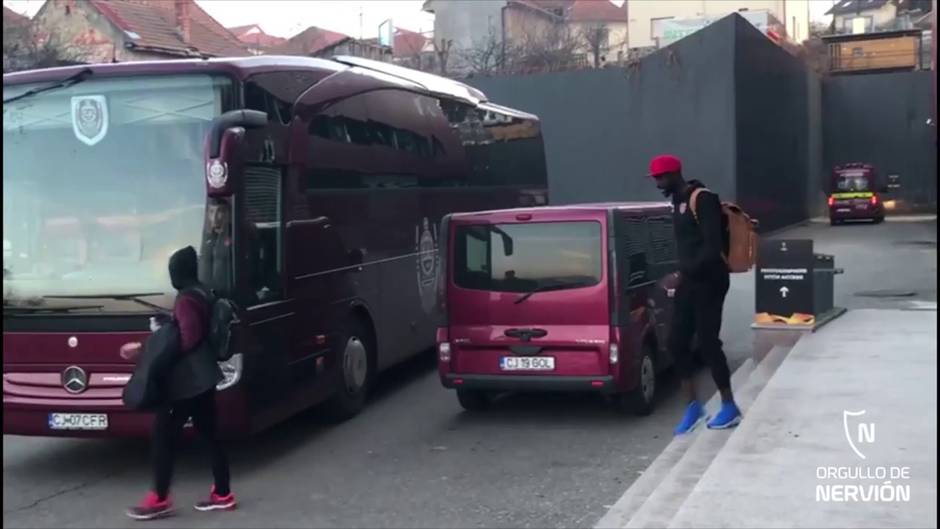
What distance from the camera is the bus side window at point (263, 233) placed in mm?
8242

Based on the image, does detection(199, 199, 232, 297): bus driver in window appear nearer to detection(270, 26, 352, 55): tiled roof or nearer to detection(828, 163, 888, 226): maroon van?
detection(828, 163, 888, 226): maroon van

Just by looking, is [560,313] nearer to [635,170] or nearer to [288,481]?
[288,481]

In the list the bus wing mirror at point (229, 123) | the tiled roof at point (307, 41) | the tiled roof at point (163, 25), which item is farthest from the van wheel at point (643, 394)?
the tiled roof at point (307, 41)

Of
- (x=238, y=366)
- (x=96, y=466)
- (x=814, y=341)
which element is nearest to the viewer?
(x=238, y=366)

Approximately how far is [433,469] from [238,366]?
1.61 metres

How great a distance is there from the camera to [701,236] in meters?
7.99

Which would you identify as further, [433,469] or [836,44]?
[836,44]

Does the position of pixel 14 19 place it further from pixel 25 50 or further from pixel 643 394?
pixel 643 394

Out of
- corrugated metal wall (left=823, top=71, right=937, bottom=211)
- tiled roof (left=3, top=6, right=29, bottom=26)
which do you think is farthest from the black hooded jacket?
corrugated metal wall (left=823, top=71, right=937, bottom=211)

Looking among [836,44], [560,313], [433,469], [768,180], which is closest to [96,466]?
[433,469]

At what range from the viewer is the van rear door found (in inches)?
373

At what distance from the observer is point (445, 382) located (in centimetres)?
991

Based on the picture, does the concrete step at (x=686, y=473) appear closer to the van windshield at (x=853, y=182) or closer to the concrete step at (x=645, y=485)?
the concrete step at (x=645, y=485)

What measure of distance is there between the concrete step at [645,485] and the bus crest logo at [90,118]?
439 cm
